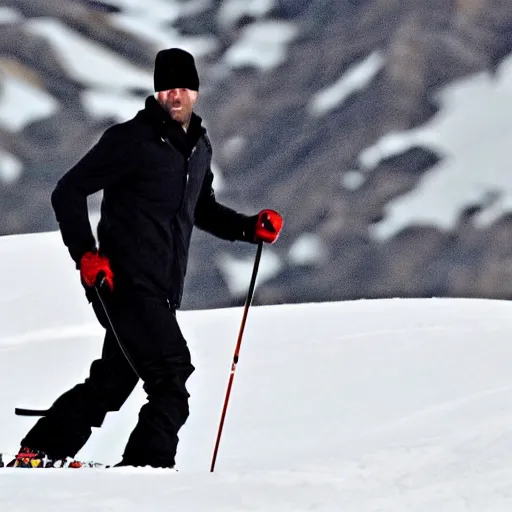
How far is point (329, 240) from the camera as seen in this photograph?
16.0 metres

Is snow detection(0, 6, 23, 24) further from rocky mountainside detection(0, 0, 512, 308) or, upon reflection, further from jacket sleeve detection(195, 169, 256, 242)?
jacket sleeve detection(195, 169, 256, 242)

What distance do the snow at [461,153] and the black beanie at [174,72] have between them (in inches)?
430

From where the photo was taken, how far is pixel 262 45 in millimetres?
20812

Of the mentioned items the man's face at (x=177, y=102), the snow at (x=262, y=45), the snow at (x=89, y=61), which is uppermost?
the snow at (x=262, y=45)

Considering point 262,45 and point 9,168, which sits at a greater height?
point 262,45

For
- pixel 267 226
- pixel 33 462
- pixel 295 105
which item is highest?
pixel 295 105

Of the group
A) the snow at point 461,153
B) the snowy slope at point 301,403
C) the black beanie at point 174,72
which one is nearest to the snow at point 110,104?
the snow at point 461,153

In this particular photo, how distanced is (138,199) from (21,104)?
16.2 meters

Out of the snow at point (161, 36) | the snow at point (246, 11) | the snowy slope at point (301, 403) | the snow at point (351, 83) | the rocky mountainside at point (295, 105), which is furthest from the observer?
the snow at point (246, 11)

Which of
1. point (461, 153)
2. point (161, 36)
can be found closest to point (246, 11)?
point (161, 36)

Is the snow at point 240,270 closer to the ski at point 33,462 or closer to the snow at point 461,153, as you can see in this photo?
the snow at point 461,153

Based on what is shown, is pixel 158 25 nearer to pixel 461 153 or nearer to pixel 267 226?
pixel 461 153

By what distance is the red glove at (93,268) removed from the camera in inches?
116

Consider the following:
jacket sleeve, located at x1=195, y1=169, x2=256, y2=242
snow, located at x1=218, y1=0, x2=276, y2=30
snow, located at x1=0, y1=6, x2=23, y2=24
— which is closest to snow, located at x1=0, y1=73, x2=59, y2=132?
snow, located at x1=0, y1=6, x2=23, y2=24
